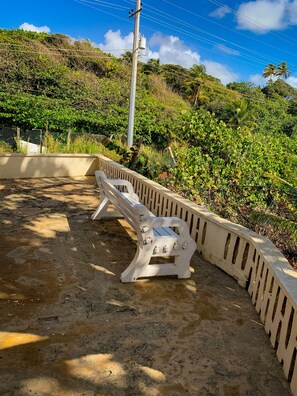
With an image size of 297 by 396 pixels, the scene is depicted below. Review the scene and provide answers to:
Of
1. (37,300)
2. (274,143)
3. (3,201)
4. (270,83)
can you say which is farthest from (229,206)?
(270,83)

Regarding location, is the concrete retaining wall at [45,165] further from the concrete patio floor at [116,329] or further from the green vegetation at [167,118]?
the concrete patio floor at [116,329]

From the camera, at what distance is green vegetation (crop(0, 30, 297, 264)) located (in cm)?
814

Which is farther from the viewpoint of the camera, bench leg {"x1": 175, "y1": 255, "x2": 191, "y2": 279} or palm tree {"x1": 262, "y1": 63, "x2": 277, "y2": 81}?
palm tree {"x1": 262, "y1": 63, "x2": 277, "y2": 81}

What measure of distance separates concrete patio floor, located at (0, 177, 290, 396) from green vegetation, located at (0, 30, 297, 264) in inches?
134

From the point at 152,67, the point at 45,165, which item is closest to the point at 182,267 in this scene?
the point at 45,165

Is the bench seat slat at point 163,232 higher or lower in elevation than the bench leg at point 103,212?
higher

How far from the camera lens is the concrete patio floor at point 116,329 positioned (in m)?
2.12

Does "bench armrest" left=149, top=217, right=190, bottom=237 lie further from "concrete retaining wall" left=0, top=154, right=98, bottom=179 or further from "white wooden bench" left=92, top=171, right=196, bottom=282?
"concrete retaining wall" left=0, top=154, right=98, bottom=179

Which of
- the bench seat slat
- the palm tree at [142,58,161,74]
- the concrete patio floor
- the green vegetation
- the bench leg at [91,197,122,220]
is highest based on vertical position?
Result: the palm tree at [142,58,161,74]

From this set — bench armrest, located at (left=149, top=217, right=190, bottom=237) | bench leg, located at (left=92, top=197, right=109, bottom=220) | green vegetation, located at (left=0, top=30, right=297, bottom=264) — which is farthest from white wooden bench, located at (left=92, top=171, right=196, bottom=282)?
green vegetation, located at (left=0, top=30, right=297, bottom=264)

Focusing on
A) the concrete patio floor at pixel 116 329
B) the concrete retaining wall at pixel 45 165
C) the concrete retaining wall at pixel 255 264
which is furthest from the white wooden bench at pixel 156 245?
the concrete retaining wall at pixel 45 165

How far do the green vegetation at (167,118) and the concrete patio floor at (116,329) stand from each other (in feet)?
11.2

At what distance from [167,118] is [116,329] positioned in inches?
1174

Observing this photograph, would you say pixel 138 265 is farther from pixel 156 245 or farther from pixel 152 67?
pixel 152 67
